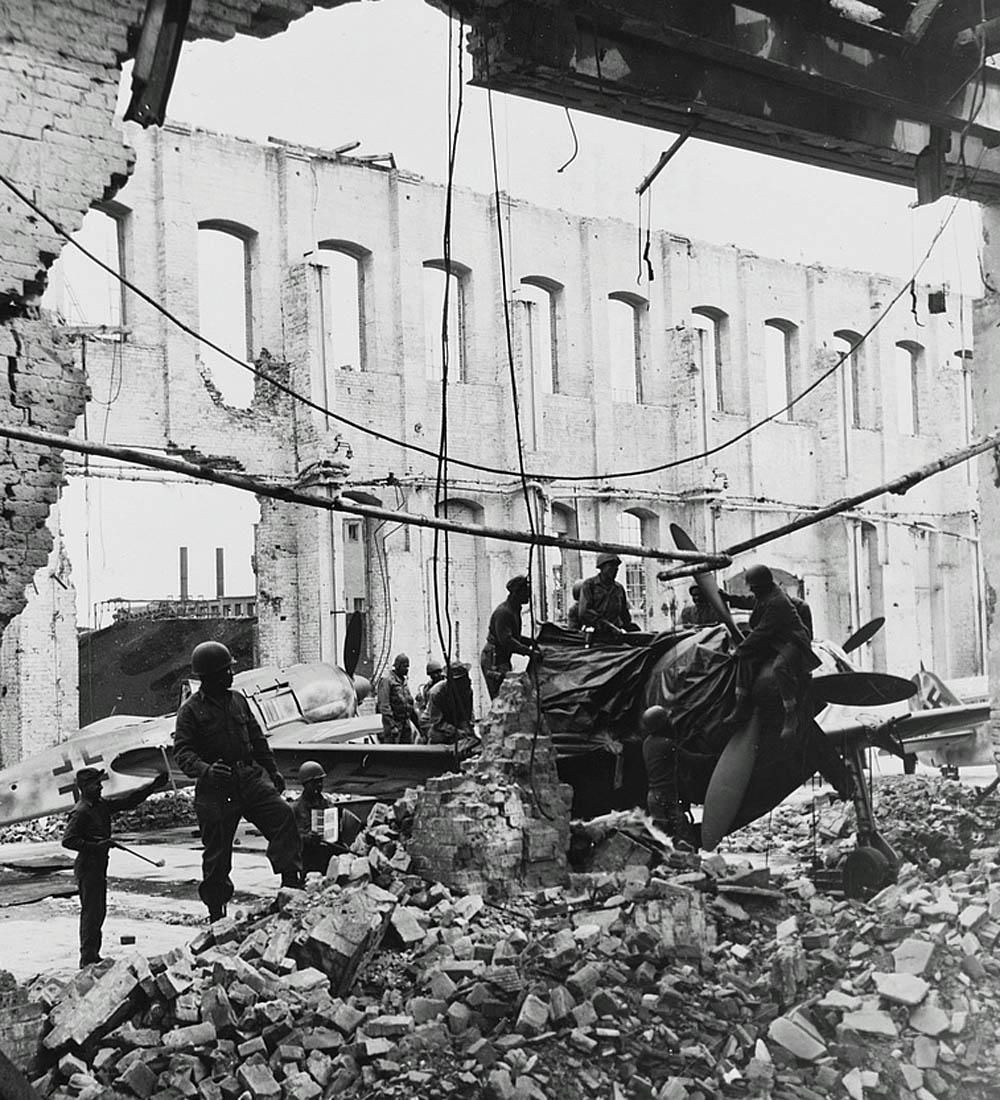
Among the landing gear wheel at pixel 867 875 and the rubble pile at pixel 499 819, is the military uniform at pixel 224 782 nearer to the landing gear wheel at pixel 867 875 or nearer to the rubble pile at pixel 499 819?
the rubble pile at pixel 499 819

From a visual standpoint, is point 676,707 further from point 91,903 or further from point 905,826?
point 91,903

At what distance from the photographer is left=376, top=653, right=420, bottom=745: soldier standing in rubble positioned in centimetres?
1551

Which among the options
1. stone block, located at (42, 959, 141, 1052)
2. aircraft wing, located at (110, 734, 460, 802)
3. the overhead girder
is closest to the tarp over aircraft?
aircraft wing, located at (110, 734, 460, 802)

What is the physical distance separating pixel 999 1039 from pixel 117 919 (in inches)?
279

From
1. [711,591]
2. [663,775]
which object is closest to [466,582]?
[663,775]

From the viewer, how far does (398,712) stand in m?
15.5

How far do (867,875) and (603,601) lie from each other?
3.81 metres

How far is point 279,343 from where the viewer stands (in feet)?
74.0

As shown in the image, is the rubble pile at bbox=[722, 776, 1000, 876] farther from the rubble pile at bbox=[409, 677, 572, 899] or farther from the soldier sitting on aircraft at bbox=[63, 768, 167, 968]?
the soldier sitting on aircraft at bbox=[63, 768, 167, 968]

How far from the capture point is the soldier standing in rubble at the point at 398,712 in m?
15.5

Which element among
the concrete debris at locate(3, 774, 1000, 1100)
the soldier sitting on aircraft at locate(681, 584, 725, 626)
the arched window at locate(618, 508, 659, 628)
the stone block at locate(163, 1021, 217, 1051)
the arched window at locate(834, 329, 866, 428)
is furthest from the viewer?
the arched window at locate(834, 329, 866, 428)

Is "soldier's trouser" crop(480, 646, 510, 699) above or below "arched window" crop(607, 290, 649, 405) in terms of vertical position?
below

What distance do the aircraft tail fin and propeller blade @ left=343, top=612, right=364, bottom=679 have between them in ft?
29.2

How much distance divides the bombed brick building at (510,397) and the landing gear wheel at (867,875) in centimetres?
891
